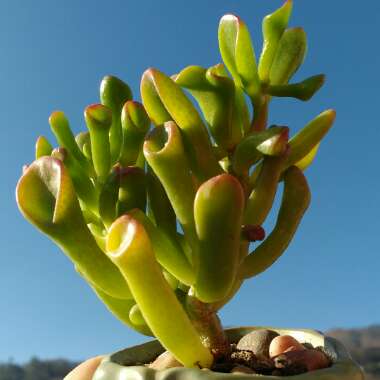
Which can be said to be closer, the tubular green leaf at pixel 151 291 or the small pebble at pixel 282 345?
the tubular green leaf at pixel 151 291

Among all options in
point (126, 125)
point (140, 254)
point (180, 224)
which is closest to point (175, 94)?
point (126, 125)

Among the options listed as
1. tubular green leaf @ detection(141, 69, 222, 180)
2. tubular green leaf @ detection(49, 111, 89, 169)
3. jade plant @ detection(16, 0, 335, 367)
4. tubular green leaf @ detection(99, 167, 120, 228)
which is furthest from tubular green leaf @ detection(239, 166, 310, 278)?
tubular green leaf @ detection(49, 111, 89, 169)

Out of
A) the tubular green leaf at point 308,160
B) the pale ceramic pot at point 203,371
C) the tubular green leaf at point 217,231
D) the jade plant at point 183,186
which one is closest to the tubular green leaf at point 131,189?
the jade plant at point 183,186

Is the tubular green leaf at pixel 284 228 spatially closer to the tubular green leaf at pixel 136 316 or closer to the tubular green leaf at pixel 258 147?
the tubular green leaf at pixel 258 147

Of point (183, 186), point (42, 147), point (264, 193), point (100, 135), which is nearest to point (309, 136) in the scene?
point (264, 193)

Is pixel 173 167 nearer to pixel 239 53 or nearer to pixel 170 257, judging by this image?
pixel 170 257

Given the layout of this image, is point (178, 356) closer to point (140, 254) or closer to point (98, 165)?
point (140, 254)

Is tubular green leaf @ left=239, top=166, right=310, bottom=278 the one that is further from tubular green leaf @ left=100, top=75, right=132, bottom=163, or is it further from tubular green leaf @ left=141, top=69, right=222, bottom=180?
tubular green leaf @ left=100, top=75, right=132, bottom=163
